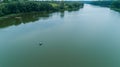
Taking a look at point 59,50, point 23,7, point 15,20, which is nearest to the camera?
point 59,50

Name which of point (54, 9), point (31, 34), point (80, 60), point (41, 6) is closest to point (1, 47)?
point (31, 34)

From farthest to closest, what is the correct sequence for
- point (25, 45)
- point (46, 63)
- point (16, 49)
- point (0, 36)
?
point (0, 36), point (25, 45), point (16, 49), point (46, 63)

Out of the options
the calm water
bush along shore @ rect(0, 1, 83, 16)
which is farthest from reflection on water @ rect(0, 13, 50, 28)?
the calm water

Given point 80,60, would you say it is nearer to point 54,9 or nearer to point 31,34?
point 31,34

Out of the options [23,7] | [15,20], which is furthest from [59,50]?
[23,7]

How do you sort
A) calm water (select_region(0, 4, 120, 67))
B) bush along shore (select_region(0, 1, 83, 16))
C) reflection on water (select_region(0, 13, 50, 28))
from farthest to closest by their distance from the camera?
1. bush along shore (select_region(0, 1, 83, 16))
2. reflection on water (select_region(0, 13, 50, 28))
3. calm water (select_region(0, 4, 120, 67))

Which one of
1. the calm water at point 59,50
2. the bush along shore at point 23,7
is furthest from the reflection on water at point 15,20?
the calm water at point 59,50

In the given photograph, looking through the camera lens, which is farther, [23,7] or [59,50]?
[23,7]

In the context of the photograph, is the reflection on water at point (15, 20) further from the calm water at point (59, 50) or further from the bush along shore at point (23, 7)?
the calm water at point (59, 50)

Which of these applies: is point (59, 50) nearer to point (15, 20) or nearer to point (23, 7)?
point (15, 20)

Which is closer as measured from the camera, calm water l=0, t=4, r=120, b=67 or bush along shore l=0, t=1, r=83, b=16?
calm water l=0, t=4, r=120, b=67

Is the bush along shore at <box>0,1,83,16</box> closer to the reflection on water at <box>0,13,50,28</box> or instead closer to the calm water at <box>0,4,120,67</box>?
the reflection on water at <box>0,13,50,28</box>
